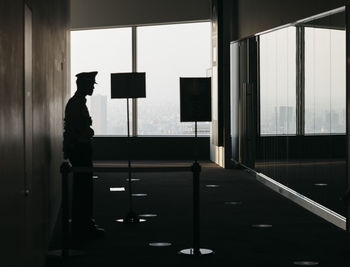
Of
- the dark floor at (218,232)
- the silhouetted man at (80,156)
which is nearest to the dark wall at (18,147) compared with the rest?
the dark floor at (218,232)

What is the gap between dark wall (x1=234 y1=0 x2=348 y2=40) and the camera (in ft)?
30.3

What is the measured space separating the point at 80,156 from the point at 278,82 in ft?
16.1

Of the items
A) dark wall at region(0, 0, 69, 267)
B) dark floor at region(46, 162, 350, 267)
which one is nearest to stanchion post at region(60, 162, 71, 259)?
dark floor at region(46, 162, 350, 267)

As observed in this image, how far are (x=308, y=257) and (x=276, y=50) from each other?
5.75 meters

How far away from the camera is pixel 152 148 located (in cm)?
1922

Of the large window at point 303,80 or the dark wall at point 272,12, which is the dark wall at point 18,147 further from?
the dark wall at point 272,12

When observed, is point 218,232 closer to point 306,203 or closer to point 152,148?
point 306,203

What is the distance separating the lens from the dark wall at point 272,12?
9227mm

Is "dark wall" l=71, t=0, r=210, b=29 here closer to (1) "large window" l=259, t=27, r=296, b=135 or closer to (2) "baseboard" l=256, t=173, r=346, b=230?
(1) "large window" l=259, t=27, r=296, b=135

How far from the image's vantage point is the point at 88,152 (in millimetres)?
7875

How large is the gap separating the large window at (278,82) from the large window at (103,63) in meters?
7.01

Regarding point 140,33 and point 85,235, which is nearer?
point 85,235

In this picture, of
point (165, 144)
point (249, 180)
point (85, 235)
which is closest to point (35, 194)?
point (85, 235)

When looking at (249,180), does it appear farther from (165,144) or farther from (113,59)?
(113,59)
